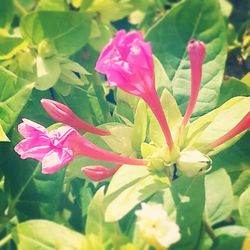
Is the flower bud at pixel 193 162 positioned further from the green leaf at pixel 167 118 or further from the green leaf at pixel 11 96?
the green leaf at pixel 11 96

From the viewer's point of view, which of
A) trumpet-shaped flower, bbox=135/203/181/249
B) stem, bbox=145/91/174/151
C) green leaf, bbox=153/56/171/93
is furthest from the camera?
green leaf, bbox=153/56/171/93

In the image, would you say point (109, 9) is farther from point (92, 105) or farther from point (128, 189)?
point (128, 189)

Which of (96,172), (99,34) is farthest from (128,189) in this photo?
(99,34)

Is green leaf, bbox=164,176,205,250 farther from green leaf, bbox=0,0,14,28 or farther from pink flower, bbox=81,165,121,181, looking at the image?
green leaf, bbox=0,0,14,28

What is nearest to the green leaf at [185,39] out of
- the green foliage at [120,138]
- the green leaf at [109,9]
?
the green foliage at [120,138]

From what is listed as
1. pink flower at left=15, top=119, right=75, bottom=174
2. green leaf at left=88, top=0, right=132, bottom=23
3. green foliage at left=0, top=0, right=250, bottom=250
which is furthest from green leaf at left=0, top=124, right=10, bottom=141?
green leaf at left=88, top=0, right=132, bottom=23
